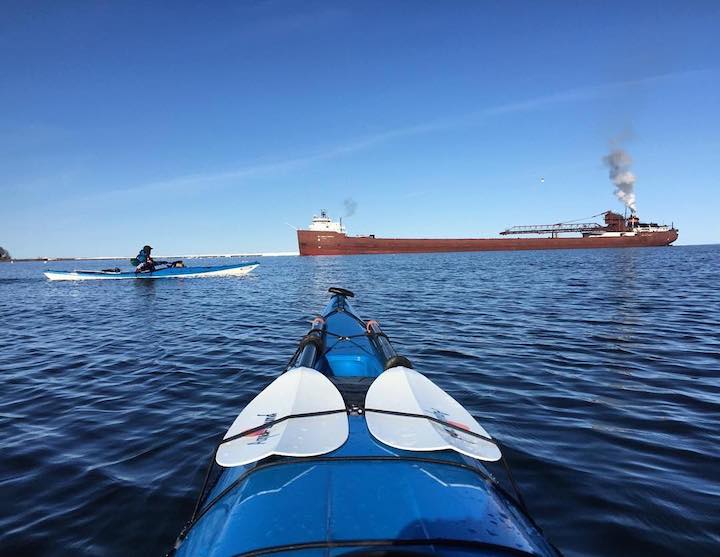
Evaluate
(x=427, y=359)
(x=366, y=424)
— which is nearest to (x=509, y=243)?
(x=427, y=359)

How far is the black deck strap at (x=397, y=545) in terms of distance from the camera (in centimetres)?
147

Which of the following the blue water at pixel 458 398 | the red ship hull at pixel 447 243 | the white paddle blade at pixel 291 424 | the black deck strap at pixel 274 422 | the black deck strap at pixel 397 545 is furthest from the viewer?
the red ship hull at pixel 447 243

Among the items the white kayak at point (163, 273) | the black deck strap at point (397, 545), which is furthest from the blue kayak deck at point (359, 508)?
the white kayak at point (163, 273)

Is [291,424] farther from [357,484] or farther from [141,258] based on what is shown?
[141,258]

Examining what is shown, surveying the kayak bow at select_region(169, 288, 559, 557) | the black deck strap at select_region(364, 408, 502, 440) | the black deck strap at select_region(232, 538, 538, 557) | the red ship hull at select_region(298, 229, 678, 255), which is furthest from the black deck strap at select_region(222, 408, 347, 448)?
the red ship hull at select_region(298, 229, 678, 255)

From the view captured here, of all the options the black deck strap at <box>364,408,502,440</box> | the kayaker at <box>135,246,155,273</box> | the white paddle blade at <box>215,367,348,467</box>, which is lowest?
the black deck strap at <box>364,408,502,440</box>

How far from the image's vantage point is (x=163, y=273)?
27500mm

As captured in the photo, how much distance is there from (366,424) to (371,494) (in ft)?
2.44

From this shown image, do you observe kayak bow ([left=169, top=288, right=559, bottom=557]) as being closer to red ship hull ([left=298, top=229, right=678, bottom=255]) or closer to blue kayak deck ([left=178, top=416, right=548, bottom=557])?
blue kayak deck ([left=178, top=416, right=548, bottom=557])

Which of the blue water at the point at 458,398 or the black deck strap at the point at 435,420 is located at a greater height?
the black deck strap at the point at 435,420

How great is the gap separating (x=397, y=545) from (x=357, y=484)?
43cm

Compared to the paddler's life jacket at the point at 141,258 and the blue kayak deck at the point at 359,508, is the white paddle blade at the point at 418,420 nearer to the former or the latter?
the blue kayak deck at the point at 359,508

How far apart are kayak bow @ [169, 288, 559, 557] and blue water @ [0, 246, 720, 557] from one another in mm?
1140

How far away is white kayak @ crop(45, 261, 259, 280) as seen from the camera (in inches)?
1061
